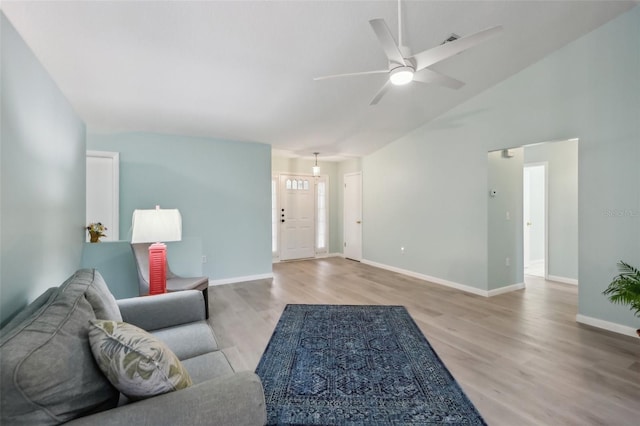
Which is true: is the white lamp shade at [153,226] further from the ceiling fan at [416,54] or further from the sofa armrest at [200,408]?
the ceiling fan at [416,54]

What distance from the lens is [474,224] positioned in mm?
4246

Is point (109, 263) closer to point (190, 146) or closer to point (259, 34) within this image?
Answer: point (190, 146)

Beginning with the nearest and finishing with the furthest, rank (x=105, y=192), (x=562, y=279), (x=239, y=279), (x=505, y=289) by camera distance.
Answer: (x=105, y=192)
(x=505, y=289)
(x=562, y=279)
(x=239, y=279)

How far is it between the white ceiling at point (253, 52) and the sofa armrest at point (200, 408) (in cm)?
247

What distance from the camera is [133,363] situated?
3.31ft

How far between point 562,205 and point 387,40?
4755 millimetres

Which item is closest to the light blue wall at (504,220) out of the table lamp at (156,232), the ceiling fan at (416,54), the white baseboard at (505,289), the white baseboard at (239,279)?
the white baseboard at (505,289)

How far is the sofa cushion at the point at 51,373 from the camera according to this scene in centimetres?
81

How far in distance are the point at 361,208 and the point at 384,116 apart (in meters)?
2.60

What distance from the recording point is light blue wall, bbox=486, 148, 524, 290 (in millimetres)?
4129

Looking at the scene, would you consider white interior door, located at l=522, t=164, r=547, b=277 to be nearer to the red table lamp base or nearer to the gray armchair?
the gray armchair

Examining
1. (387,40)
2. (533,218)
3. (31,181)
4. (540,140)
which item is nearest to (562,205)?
(533,218)

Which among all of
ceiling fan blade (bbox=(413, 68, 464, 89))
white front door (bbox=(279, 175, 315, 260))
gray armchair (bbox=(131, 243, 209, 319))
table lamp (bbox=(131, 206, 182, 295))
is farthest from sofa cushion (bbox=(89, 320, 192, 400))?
white front door (bbox=(279, 175, 315, 260))

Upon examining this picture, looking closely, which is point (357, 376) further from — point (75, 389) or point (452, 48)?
point (452, 48)
